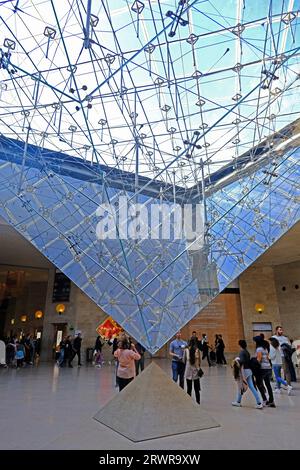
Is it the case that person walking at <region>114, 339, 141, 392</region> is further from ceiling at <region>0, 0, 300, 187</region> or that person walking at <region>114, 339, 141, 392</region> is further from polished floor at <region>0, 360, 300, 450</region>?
ceiling at <region>0, 0, 300, 187</region>

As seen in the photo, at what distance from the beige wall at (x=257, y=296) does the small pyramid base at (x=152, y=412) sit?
46.4 ft

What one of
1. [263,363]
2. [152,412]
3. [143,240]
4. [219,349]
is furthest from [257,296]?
[152,412]

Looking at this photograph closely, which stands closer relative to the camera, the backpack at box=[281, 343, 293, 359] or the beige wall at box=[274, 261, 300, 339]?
the backpack at box=[281, 343, 293, 359]

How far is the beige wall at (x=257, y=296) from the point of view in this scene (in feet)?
54.6

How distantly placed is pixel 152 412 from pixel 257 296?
1543 cm

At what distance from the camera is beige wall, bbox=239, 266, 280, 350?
655 inches

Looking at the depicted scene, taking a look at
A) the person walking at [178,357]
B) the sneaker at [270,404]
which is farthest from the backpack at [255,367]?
the person walking at [178,357]

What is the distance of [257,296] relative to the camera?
17172 millimetres

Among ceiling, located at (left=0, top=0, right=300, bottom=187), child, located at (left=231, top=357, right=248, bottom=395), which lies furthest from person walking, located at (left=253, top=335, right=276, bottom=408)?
ceiling, located at (left=0, top=0, right=300, bottom=187)

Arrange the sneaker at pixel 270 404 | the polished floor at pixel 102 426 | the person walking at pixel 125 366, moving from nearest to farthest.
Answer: the polished floor at pixel 102 426, the person walking at pixel 125 366, the sneaker at pixel 270 404

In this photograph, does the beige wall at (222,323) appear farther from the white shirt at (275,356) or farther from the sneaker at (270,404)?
the sneaker at (270,404)

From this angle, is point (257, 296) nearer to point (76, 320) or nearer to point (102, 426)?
point (76, 320)

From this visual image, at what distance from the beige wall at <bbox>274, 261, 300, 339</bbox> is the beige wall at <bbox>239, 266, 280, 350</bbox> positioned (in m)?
0.26

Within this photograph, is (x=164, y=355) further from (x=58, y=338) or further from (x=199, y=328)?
(x=58, y=338)
